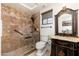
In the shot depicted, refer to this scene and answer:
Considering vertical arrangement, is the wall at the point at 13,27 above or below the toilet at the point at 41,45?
above

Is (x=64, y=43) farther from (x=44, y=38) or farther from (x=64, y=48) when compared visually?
(x=44, y=38)

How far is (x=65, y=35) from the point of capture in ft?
5.13

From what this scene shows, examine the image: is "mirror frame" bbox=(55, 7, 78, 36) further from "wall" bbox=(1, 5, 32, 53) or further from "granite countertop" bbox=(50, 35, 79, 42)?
"wall" bbox=(1, 5, 32, 53)

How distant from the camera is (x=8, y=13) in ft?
5.01

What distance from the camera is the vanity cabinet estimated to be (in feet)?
4.72

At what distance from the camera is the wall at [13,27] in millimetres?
1527

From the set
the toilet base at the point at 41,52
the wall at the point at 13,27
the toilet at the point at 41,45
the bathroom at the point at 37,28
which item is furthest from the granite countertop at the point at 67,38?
the wall at the point at 13,27

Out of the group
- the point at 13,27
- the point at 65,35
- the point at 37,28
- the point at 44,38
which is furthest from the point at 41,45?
the point at 13,27

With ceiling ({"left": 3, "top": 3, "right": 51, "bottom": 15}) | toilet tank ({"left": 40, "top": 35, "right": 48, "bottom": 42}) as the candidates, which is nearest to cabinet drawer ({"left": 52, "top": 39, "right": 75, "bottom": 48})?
toilet tank ({"left": 40, "top": 35, "right": 48, "bottom": 42})

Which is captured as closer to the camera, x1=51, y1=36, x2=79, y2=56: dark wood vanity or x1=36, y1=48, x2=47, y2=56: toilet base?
x1=51, y1=36, x2=79, y2=56: dark wood vanity

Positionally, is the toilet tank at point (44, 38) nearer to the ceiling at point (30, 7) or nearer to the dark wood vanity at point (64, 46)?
the dark wood vanity at point (64, 46)

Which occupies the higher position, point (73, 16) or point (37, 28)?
point (73, 16)

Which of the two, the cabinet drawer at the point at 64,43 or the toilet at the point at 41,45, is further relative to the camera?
the toilet at the point at 41,45

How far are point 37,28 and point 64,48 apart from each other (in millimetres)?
548
